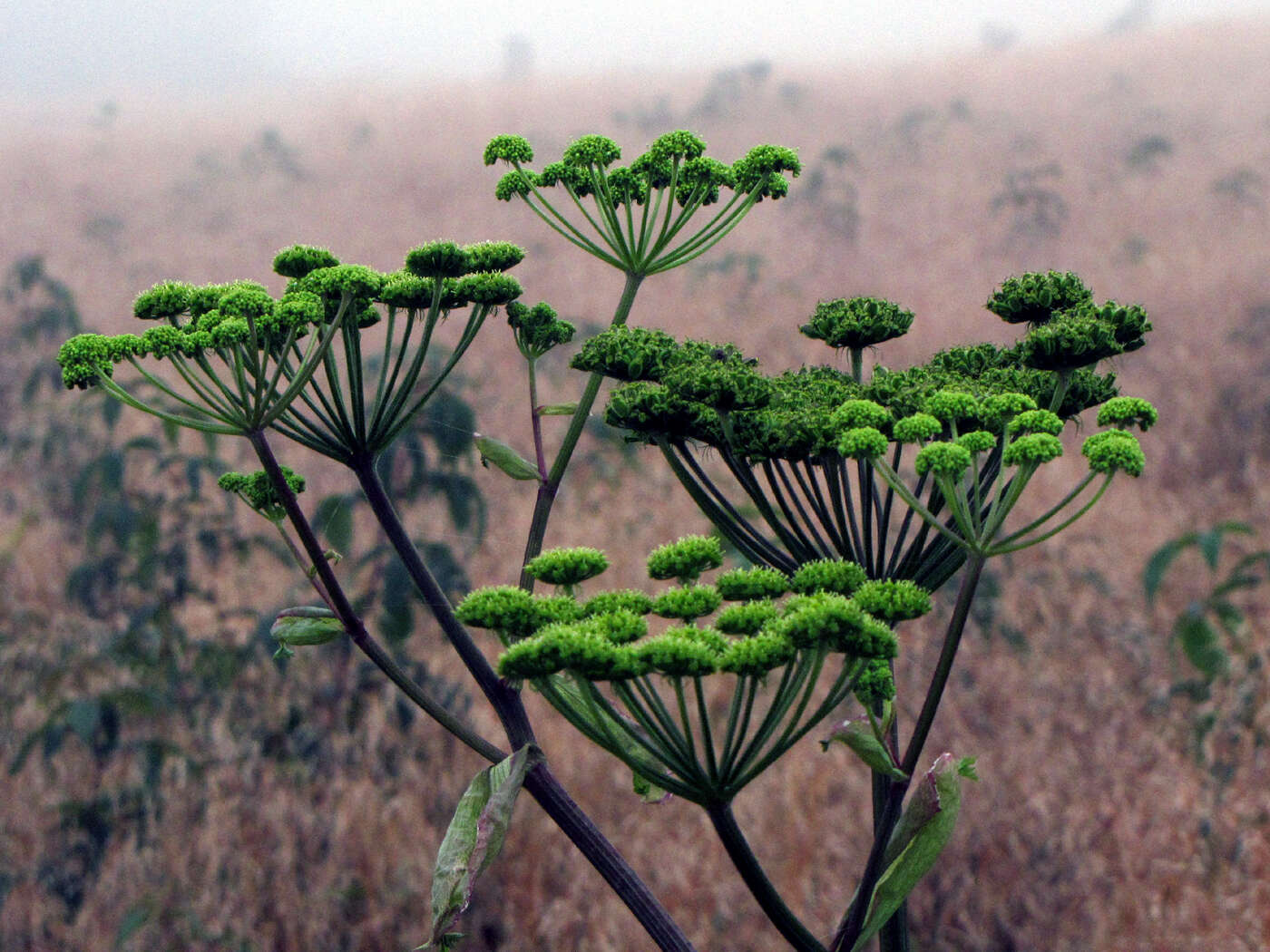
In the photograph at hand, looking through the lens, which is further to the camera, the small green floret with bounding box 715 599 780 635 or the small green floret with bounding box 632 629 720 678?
the small green floret with bounding box 715 599 780 635

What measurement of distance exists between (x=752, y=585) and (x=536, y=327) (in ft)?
2.54

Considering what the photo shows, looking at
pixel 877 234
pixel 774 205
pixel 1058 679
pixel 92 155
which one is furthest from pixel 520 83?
pixel 1058 679

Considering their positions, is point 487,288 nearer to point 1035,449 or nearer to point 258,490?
point 258,490

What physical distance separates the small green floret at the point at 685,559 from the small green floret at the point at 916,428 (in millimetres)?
376

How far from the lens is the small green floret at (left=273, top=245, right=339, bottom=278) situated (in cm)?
222

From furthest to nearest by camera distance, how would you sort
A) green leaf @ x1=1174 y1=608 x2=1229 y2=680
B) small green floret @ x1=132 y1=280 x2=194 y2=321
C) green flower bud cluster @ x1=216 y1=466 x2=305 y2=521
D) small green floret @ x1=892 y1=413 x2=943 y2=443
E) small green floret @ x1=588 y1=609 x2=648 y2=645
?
green leaf @ x1=1174 y1=608 x2=1229 y2=680
green flower bud cluster @ x1=216 y1=466 x2=305 y2=521
small green floret @ x1=132 y1=280 x2=194 y2=321
small green floret @ x1=892 y1=413 x2=943 y2=443
small green floret @ x1=588 y1=609 x2=648 y2=645

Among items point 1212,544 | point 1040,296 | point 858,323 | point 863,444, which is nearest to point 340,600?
point 863,444

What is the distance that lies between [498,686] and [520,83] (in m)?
39.3

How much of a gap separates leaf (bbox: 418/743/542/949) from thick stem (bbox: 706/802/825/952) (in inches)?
12.5

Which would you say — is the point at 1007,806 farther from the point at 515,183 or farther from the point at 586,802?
the point at 515,183

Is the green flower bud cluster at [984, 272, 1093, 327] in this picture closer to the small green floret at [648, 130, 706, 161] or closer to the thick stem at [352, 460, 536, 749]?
the small green floret at [648, 130, 706, 161]

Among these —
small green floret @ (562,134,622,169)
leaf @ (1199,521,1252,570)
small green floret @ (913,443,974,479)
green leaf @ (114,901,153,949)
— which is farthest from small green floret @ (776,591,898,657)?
green leaf @ (114,901,153,949)

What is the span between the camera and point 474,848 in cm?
193

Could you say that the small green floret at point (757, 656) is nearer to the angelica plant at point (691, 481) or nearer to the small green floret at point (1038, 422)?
the angelica plant at point (691, 481)
